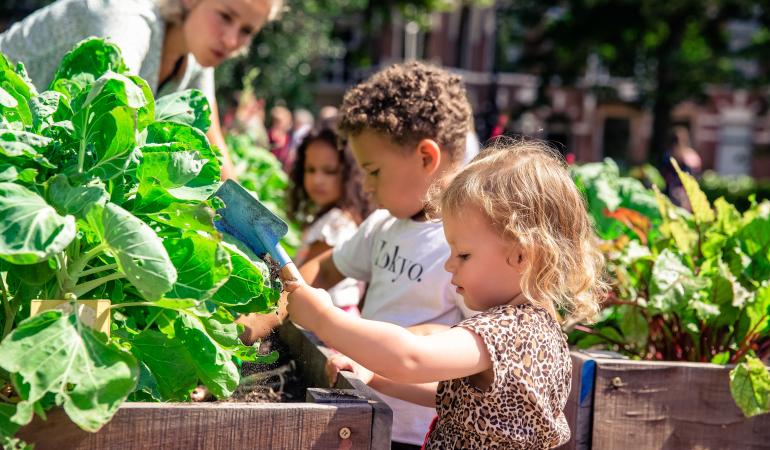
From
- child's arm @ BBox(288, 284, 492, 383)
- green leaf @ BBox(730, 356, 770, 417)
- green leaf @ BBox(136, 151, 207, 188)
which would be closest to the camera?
green leaf @ BBox(136, 151, 207, 188)

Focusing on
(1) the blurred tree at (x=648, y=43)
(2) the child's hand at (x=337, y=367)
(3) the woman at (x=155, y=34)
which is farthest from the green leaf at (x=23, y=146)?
(1) the blurred tree at (x=648, y=43)

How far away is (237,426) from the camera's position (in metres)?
1.31

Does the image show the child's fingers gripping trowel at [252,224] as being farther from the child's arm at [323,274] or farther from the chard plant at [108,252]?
the child's arm at [323,274]

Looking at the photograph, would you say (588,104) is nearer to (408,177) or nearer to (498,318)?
(408,177)

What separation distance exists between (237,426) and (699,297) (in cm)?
140

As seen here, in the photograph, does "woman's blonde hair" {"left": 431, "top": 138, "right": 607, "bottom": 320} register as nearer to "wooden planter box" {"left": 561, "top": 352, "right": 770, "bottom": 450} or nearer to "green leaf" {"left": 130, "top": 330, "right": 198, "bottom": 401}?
"wooden planter box" {"left": 561, "top": 352, "right": 770, "bottom": 450}

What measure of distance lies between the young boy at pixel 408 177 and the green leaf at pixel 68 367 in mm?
1041

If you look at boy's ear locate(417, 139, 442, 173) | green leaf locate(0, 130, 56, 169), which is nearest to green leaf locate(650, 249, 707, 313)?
boy's ear locate(417, 139, 442, 173)

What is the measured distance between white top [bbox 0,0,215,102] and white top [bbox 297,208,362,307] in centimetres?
91

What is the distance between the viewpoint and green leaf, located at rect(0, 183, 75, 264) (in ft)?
3.58

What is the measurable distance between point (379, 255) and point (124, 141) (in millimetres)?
1155

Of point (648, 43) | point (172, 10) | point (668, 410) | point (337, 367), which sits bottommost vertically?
point (668, 410)

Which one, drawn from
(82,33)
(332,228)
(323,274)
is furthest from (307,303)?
(332,228)

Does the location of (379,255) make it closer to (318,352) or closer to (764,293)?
(318,352)
